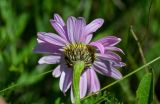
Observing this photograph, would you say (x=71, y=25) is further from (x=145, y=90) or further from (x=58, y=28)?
(x=145, y=90)

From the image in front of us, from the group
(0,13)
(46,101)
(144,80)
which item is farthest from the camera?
(0,13)

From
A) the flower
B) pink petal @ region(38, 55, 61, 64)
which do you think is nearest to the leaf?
the flower

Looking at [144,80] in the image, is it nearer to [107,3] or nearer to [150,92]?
[150,92]

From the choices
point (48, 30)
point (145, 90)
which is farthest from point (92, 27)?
point (48, 30)

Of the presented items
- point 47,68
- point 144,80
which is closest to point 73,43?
point 144,80

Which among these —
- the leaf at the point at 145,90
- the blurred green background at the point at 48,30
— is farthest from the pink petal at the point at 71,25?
the blurred green background at the point at 48,30

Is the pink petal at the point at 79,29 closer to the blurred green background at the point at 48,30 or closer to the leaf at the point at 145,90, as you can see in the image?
the leaf at the point at 145,90

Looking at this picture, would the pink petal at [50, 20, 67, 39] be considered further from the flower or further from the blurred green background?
the blurred green background
